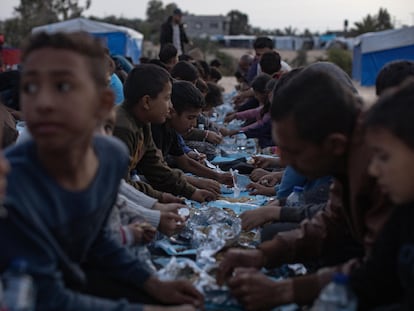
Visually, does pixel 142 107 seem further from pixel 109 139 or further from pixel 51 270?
pixel 51 270

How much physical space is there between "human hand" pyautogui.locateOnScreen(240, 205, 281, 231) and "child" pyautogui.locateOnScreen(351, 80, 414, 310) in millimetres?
1091

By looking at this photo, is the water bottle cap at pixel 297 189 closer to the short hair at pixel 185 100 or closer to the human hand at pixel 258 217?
the human hand at pixel 258 217

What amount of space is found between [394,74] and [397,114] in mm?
1559

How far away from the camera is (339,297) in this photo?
1.79 m

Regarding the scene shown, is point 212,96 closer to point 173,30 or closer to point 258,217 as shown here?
point 173,30

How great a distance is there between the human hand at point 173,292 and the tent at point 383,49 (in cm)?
1716

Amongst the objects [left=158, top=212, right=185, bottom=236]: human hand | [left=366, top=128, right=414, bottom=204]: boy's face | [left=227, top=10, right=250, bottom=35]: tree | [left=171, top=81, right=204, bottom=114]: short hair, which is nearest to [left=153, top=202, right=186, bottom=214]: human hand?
[left=158, top=212, right=185, bottom=236]: human hand

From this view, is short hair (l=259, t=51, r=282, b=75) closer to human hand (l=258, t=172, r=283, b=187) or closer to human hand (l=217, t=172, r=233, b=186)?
human hand (l=217, t=172, r=233, b=186)

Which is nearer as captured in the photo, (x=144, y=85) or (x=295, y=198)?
(x=295, y=198)

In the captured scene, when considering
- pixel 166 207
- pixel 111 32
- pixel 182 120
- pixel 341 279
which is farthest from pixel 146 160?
pixel 111 32

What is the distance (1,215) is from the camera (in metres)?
1.52

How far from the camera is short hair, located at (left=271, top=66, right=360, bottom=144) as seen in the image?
6.22 ft

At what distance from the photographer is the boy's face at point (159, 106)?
3.46 m

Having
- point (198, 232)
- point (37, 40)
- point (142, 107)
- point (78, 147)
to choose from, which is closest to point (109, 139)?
point (78, 147)
